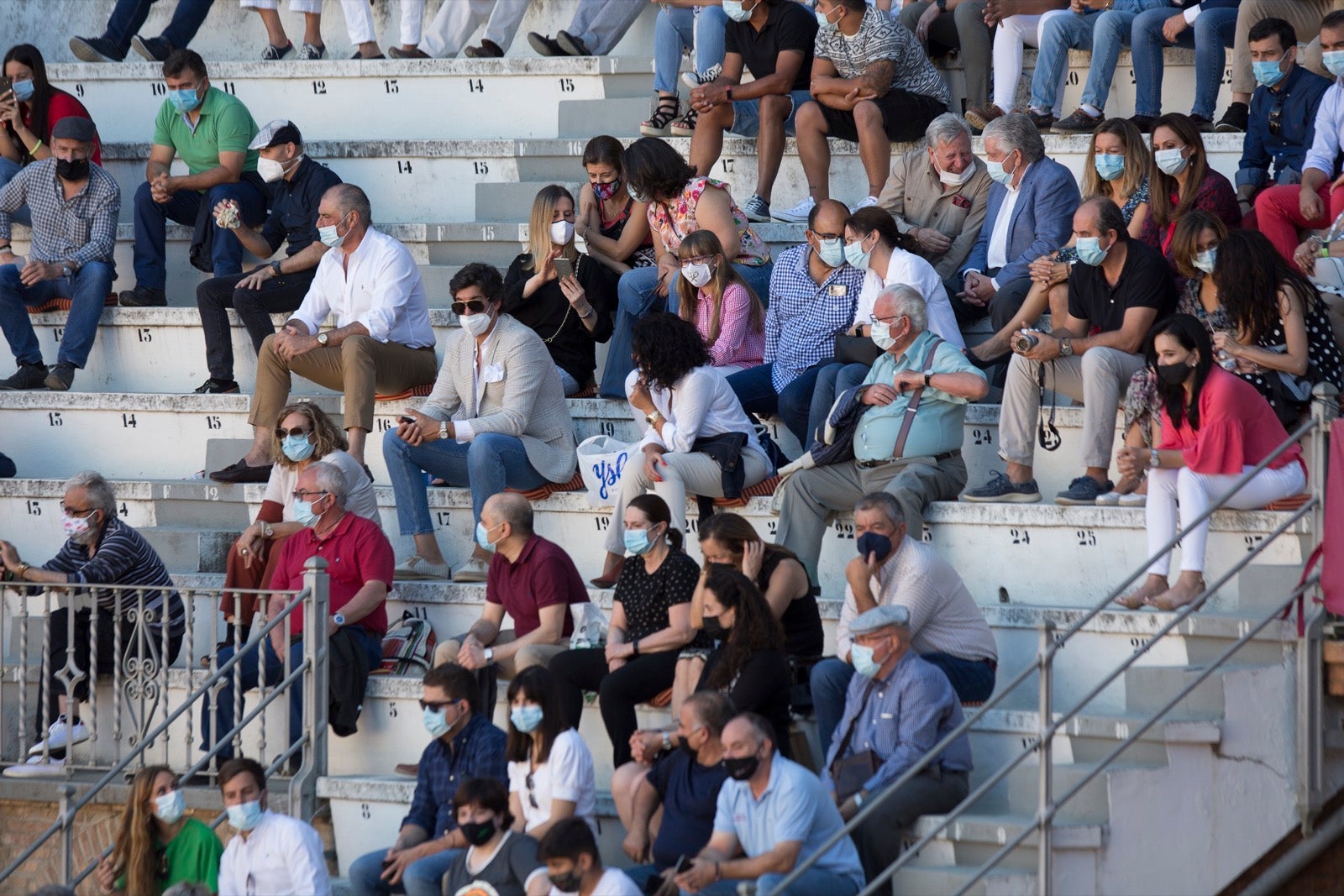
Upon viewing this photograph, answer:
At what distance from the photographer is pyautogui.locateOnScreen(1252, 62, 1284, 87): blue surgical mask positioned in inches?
359

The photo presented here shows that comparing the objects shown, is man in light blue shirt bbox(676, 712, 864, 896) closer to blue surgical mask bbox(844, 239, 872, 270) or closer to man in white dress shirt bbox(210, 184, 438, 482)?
blue surgical mask bbox(844, 239, 872, 270)

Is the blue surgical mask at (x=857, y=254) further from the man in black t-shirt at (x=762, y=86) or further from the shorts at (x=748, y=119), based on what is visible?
the shorts at (x=748, y=119)

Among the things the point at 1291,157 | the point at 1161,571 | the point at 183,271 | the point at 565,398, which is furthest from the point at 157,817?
the point at 1291,157

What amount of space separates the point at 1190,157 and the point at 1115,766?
9.84 ft

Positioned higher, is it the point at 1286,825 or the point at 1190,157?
the point at 1190,157

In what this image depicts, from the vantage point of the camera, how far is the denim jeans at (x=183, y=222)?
10.3m

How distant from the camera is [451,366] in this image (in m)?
8.94

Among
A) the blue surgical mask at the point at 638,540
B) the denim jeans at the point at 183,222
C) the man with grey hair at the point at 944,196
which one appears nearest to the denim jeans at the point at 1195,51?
the man with grey hair at the point at 944,196

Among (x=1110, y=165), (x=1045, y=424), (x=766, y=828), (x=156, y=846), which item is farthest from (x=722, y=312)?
(x=156, y=846)

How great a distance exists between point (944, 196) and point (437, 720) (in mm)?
3763

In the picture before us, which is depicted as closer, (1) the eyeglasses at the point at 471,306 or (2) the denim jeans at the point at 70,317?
(1) the eyeglasses at the point at 471,306

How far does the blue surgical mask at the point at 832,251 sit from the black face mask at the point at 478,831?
10.1 feet

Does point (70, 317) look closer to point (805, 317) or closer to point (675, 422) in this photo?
point (675, 422)

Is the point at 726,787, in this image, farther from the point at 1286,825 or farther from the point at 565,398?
the point at 565,398
